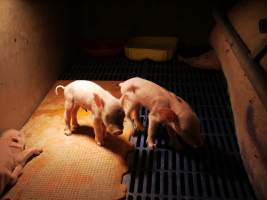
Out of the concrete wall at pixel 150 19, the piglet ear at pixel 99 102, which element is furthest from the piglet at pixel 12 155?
the concrete wall at pixel 150 19

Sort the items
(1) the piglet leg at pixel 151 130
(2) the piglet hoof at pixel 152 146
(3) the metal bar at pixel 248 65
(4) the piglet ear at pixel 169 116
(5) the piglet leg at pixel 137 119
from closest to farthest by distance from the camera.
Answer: (3) the metal bar at pixel 248 65 < (4) the piglet ear at pixel 169 116 < (1) the piglet leg at pixel 151 130 < (2) the piglet hoof at pixel 152 146 < (5) the piglet leg at pixel 137 119

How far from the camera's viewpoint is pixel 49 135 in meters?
2.76

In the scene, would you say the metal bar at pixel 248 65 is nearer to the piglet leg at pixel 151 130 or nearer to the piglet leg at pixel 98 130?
the piglet leg at pixel 151 130

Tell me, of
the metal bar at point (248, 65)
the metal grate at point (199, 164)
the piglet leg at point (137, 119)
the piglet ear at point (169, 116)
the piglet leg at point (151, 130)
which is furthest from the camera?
the piglet leg at point (137, 119)

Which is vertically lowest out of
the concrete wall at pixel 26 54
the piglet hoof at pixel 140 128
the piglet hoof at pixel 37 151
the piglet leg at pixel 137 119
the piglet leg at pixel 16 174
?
the piglet leg at pixel 16 174

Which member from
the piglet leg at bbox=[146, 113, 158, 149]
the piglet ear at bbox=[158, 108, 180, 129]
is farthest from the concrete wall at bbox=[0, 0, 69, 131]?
the piglet ear at bbox=[158, 108, 180, 129]

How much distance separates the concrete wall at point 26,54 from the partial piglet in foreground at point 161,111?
1.13 m

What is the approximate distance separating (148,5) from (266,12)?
2.18 metres

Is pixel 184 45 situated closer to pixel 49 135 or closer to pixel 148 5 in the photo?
pixel 148 5

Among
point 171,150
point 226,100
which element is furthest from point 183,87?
point 171,150

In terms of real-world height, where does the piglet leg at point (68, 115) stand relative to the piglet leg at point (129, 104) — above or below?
below

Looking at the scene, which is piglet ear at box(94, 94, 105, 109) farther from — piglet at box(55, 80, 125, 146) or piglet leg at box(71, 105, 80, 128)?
piglet leg at box(71, 105, 80, 128)

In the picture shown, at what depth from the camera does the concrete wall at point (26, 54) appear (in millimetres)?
2697

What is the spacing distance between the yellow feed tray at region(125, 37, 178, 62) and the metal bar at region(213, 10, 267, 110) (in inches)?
49.3
